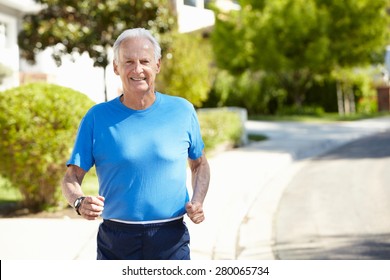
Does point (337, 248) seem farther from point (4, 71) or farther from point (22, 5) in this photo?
point (22, 5)

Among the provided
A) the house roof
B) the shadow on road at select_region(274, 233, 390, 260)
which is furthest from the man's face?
the house roof

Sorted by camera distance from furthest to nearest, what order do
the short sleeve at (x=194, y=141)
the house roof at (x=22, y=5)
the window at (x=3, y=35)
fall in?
the window at (x=3, y=35) → the house roof at (x=22, y=5) → the short sleeve at (x=194, y=141)

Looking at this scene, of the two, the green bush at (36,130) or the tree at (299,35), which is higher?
the tree at (299,35)

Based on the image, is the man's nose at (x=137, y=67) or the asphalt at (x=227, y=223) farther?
Result: the asphalt at (x=227, y=223)

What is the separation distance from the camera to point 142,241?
3543 mm

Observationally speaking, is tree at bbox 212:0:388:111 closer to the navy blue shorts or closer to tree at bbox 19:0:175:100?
tree at bbox 19:0:175:100

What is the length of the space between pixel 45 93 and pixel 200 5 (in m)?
21.4

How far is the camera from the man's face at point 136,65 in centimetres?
339

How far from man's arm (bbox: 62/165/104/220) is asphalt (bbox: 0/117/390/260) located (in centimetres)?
332

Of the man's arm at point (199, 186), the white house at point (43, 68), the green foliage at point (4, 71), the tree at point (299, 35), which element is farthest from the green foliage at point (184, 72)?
the tree at point (299, 35)

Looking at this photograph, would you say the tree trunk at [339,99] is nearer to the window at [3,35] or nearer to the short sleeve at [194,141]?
the window at [3,35]

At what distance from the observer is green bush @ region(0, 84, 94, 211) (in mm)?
9055

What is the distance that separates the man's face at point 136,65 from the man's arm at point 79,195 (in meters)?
0.44

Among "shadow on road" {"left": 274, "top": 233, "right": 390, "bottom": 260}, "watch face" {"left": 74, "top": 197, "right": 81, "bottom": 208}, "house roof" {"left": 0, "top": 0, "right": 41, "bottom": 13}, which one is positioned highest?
"house roof" {"left": 0, "top": 0, "right": 41, "bottom": 13}
